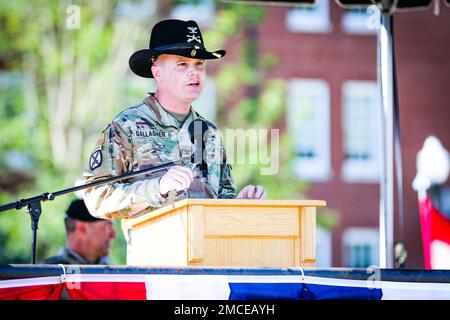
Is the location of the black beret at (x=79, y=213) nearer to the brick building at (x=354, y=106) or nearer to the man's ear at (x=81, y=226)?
the man's ear at (x=81, y=226)

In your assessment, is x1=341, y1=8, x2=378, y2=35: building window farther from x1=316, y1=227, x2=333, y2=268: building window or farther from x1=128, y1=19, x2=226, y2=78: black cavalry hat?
x1=128, y1=19, x2=226, y2=78: black cavalry hat

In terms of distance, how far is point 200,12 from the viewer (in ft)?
76.6

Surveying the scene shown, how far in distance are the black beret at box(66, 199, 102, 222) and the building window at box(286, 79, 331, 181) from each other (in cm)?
1571

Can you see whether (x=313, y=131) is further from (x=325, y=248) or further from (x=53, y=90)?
(x=53, y=90)

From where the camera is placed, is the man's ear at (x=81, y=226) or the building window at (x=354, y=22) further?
the building window at (x=354, y=22)

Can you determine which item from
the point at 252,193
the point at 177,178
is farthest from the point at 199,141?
the point at 177,178

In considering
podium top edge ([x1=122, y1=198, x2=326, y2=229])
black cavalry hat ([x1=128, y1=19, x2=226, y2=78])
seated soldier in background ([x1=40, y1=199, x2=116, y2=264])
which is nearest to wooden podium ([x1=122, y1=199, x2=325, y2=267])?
podium top edge ([x1=122, y1=198, x2=326, y2=229])

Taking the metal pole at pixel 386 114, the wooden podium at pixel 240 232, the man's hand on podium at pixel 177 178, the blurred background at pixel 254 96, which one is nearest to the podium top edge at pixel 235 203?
the wooden podium at pixel 240 232

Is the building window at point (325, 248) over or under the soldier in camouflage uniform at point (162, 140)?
over

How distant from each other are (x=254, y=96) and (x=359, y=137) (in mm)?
3145

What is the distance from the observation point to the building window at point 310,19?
2623 centimetres

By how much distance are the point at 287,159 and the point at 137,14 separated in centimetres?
353

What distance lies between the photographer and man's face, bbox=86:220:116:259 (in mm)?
10242

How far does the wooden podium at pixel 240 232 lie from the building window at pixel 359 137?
2138cm
